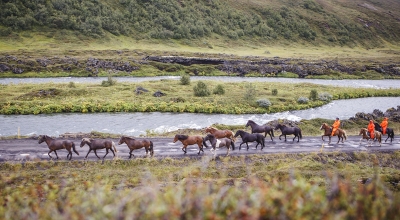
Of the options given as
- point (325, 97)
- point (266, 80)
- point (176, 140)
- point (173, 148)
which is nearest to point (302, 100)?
point (325, 97)

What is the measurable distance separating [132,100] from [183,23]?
10396cm

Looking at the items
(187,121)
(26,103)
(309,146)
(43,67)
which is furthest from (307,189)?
(43,67)

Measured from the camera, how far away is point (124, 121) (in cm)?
4238

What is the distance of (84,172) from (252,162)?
13860 mm

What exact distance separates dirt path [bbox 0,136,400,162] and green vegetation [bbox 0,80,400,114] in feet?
54.8

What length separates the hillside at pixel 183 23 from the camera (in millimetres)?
119094

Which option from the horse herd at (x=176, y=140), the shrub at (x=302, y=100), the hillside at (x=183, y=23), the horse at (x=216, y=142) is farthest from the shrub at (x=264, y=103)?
the hillside at (x=183, y=23)

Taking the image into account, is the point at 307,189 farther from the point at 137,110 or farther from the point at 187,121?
the point at 137,110

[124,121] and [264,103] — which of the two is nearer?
[124,121]

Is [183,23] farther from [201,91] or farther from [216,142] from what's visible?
[216,142]

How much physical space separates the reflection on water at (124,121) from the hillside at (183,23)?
83.3 metres

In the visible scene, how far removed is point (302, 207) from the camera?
25.1 ft

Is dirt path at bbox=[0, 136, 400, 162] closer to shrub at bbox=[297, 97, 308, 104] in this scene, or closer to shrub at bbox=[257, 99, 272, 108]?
shrub at bbox=[257, 99, 272, 108]

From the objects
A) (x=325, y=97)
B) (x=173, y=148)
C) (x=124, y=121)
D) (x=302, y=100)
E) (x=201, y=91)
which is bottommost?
(x=173, y=148)
